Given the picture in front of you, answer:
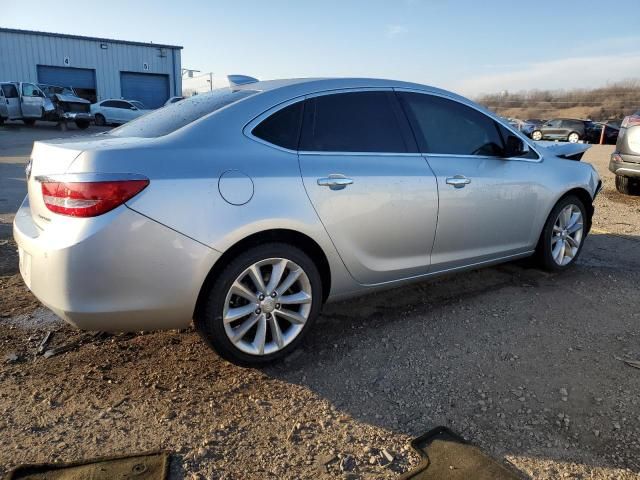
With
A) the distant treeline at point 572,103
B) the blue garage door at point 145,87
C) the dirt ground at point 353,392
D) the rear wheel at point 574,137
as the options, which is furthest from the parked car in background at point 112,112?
the distant treeline at point 572,103

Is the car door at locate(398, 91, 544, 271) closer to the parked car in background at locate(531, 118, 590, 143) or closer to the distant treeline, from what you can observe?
the parked car in background at locate(531, 118, 590, 143)

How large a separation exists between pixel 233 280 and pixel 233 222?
12.4 inches

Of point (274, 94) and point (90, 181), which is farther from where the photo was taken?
point (274, 94)

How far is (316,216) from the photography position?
2961 millimetres

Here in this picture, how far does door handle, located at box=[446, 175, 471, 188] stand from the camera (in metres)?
3.59

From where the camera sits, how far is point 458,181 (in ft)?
11.9

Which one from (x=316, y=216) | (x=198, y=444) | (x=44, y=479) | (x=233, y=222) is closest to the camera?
(x=44, y=479)

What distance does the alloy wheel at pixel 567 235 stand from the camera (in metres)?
4.60

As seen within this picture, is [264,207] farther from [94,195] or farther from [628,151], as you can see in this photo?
[628,151]

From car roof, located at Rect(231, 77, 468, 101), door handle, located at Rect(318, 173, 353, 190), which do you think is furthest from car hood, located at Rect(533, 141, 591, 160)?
door handle, located at Rect(318, 173, 353, 190)

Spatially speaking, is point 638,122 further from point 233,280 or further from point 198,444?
point 198,444

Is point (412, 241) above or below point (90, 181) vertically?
below

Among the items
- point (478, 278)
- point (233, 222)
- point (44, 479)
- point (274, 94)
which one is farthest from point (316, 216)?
point (478, 278)

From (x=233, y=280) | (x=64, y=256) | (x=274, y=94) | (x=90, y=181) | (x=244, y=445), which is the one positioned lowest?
(x=244, y=445)
